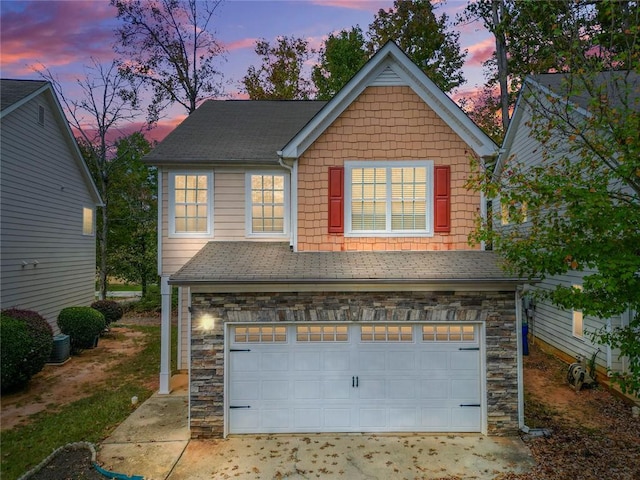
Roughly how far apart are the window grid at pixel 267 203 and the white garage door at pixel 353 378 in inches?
152

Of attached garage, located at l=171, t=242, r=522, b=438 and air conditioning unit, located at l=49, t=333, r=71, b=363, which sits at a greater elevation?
attached garage, located at l=171, t=242, r=522, b=438

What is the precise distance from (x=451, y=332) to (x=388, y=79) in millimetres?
5982

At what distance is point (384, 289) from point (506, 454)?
11.6 feet

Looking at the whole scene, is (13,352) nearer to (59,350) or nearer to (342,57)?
(59,350)

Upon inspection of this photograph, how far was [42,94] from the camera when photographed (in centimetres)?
1373

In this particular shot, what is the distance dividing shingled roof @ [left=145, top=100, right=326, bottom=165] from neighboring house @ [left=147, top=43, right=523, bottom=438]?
2089 millimetres

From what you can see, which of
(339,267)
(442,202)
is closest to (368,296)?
(339,267)

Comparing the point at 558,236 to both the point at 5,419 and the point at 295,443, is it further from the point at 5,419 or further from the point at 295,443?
the point at 5,419

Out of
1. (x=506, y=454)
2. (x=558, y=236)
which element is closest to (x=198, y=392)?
(x=506, y=454)

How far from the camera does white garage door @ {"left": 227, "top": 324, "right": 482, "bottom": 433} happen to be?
7.53m

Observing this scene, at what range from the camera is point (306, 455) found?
6691 millimetres

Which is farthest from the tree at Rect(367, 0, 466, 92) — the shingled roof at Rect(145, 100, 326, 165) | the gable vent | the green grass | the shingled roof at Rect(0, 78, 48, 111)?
the green grass

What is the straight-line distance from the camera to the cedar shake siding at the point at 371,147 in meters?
9.07

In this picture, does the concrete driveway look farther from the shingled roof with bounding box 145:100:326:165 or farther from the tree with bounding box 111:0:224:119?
the tree with bounding box 111:0:224:119
